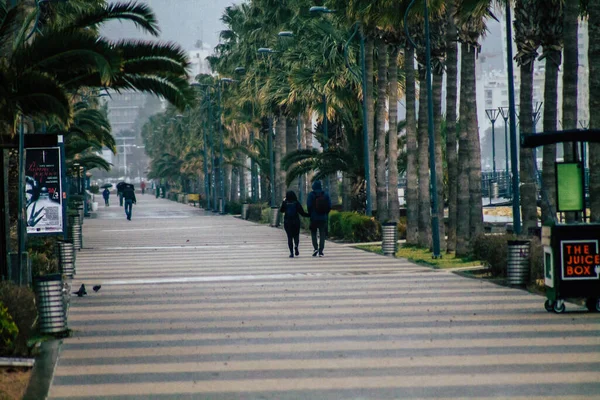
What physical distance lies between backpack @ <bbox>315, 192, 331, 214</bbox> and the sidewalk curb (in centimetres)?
1605

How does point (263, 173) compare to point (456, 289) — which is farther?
point (263, 173)

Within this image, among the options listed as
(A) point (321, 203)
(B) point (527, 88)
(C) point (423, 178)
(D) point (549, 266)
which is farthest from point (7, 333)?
(C) point (423, 178)

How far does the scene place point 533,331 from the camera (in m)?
13.4

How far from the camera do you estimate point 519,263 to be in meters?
19.3

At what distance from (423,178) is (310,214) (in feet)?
14.7

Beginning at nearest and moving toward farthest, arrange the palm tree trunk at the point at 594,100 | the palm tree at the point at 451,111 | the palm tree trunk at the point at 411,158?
the palm tree trunk at the point at 594,100, the palm tree at the point at 451,111, the palm tree trunk at the point at 411,158

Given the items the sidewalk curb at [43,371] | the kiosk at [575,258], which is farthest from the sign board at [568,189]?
the sidewalk curb at [43,371]

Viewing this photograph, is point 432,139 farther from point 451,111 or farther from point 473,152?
point 473,152

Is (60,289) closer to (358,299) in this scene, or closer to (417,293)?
(358,299)

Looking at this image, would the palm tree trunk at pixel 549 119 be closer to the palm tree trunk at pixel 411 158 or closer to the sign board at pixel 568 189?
the sign board at pixel 568 189

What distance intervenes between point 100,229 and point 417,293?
34.8m

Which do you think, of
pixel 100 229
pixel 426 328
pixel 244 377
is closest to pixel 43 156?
pixel 426 328

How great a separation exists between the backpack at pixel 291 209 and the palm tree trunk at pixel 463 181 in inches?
155

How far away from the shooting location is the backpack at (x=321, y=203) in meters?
29.1
